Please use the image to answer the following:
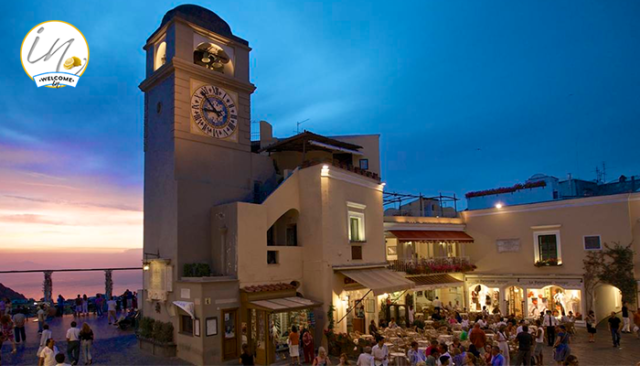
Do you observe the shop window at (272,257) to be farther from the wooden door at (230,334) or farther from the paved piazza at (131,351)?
the paved piazza at (131,351)

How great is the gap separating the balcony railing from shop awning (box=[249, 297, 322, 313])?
8383 millimetres

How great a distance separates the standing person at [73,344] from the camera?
16234 mm

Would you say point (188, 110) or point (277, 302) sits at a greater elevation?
point (188, 110)

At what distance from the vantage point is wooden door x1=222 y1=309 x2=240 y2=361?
56.2 feet

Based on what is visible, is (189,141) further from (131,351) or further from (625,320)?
(625,320)

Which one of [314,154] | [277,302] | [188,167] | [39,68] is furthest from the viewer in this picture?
[314,154]

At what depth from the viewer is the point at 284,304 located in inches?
706

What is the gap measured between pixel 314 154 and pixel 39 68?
1532cm

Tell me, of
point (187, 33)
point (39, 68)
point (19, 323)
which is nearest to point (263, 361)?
point (19, 323)

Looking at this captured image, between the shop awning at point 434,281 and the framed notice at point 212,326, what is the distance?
13.0 m

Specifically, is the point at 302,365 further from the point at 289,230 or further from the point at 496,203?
the point at 496,203

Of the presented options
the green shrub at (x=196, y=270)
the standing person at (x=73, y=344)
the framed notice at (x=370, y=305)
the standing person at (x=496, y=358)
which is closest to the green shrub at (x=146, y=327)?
the green shrub at (x=196, y=270)

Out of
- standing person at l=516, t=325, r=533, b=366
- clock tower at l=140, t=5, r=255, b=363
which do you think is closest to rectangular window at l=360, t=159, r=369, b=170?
clock tower at l=140, t=5, r=255, b=363

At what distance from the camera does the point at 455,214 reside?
1345 inches
